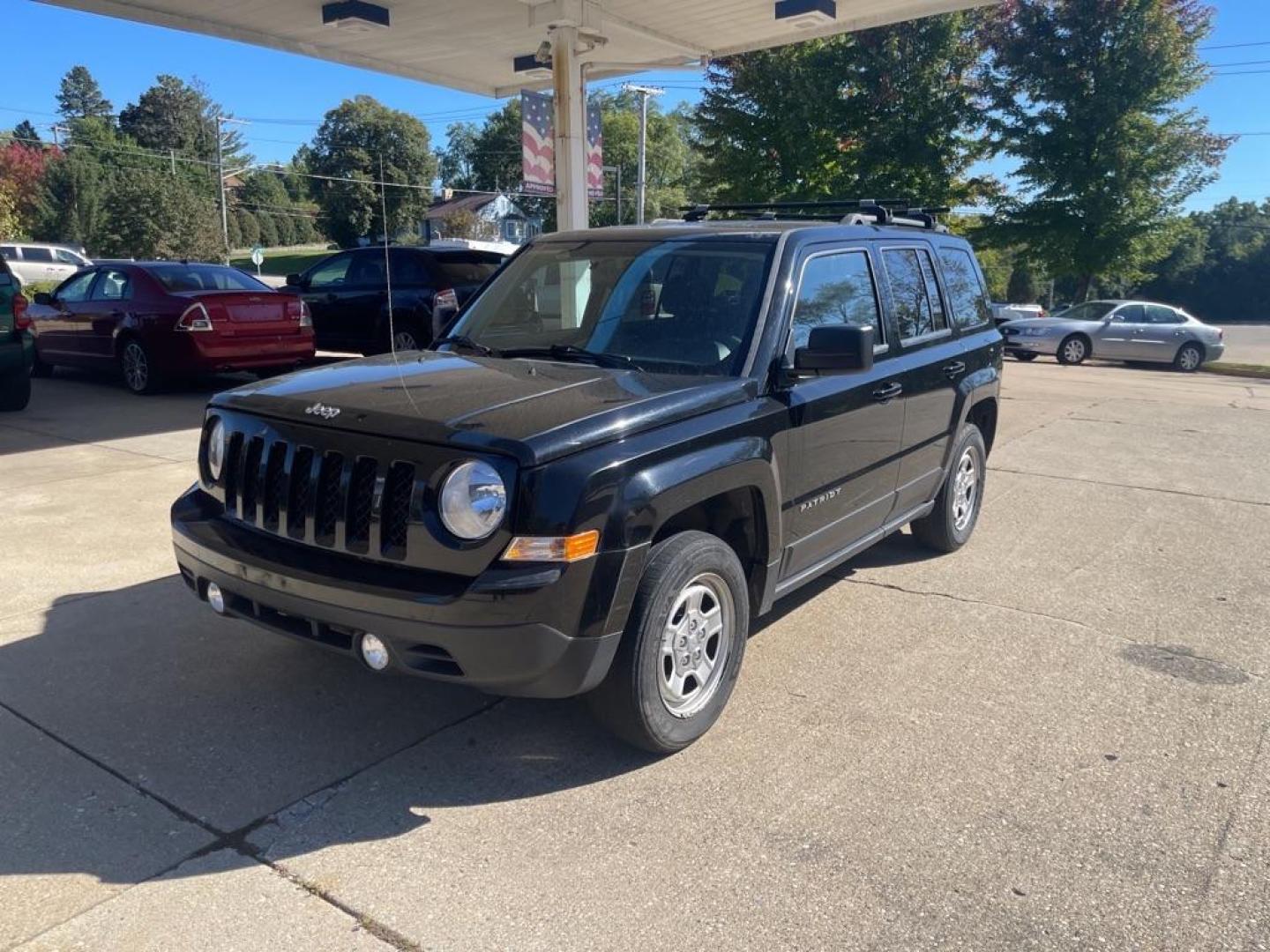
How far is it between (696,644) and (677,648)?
12 centimetres

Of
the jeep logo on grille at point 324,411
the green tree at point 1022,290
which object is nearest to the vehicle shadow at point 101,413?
the jeep logo on grille at point 324,411

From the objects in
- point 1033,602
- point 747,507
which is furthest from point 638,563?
point 1033,602

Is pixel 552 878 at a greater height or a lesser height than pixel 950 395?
lesser

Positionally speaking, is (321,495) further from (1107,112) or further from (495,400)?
(1107,112)

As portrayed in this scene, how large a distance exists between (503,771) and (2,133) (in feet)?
262

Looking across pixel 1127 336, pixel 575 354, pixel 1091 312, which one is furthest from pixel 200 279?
pixel 1127 336

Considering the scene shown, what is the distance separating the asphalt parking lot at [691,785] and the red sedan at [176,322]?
5.47 m

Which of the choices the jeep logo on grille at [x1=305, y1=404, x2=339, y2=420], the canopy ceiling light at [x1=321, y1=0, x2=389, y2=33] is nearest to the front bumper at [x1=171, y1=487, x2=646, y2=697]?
the jeep logo on grille at [x1=305, y1=404, x2=339, y2=420]

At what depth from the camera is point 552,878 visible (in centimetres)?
295

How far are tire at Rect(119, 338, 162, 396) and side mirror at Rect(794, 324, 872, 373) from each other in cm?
939

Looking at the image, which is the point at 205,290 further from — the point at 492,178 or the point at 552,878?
the point at 492,178

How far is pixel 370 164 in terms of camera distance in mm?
5125

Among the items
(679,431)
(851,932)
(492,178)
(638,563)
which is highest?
(492,178)

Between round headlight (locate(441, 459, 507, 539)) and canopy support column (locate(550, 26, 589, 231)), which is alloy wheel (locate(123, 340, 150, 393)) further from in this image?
round headlight (locate(441, 459, 507, 539))
